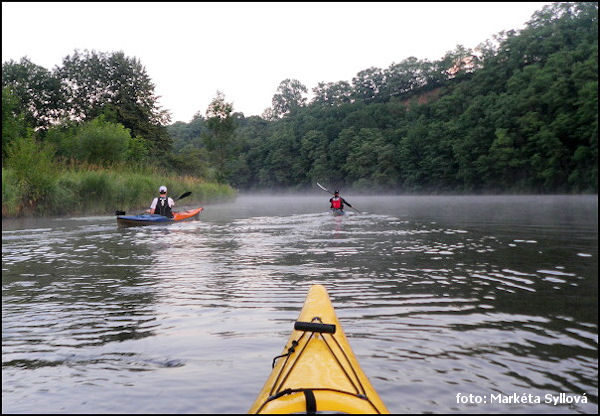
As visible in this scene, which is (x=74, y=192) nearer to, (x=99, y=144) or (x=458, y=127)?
(x=99, y=144)

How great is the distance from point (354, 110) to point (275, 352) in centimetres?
9720

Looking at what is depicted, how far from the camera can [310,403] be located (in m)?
2.50

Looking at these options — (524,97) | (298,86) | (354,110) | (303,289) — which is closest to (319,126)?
(354,110)

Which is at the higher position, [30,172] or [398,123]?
[398,123]

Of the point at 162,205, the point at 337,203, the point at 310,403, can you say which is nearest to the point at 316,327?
the point at 310,403

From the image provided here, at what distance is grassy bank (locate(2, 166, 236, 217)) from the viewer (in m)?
16.8

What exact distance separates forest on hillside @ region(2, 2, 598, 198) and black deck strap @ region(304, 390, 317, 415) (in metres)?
23.5

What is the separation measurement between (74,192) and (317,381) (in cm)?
1876

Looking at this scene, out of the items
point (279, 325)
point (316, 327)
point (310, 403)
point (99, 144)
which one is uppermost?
point (99, 144)

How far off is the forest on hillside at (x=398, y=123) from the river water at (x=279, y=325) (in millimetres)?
18827

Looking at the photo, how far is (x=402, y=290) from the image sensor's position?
20.0ft

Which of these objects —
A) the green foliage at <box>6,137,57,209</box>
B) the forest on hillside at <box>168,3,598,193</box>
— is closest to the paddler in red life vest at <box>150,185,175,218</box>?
the green foliage at <box>6,137,57,209</box>

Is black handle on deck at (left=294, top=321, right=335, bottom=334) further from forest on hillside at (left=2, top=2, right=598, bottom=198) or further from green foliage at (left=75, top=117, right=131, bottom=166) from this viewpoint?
green foliage at (left=75, top=117, right=131, bottom=166)

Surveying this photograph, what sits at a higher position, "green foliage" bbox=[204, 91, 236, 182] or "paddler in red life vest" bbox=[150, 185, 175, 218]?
"green foliage" bbox=[204, 91, 236, 182]
